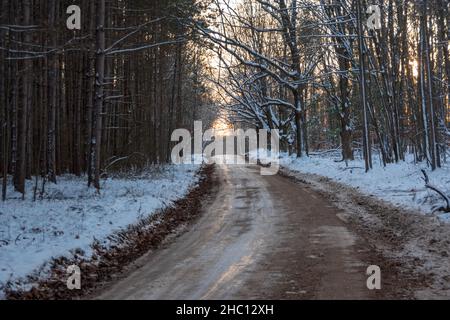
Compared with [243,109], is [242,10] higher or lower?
higher

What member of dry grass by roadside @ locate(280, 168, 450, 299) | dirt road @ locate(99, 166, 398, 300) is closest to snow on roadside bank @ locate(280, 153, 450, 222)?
dry grass by roadside @ locate(280, 168, 450, 299)

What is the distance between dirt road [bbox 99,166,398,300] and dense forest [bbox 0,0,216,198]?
250 inches

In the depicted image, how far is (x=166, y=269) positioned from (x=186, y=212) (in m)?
6.06

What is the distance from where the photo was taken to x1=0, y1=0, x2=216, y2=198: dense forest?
49.6 feet

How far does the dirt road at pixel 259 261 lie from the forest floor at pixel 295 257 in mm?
14

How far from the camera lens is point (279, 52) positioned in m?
38.9

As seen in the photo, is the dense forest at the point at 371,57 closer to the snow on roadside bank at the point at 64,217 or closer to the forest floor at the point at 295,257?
the forest floor at the point at 295,257

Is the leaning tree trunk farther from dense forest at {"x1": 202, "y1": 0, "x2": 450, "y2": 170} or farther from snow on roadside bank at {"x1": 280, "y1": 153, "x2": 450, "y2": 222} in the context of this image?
snow on roadside bank at {"x1": 280, "y1": 153, "x2": 450, "y2": 222}

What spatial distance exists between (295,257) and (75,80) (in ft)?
59.3

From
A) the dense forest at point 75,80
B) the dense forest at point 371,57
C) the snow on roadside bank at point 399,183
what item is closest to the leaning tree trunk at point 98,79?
the dense forest at point 75,80

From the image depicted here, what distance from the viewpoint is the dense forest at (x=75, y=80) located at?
15.1 m
